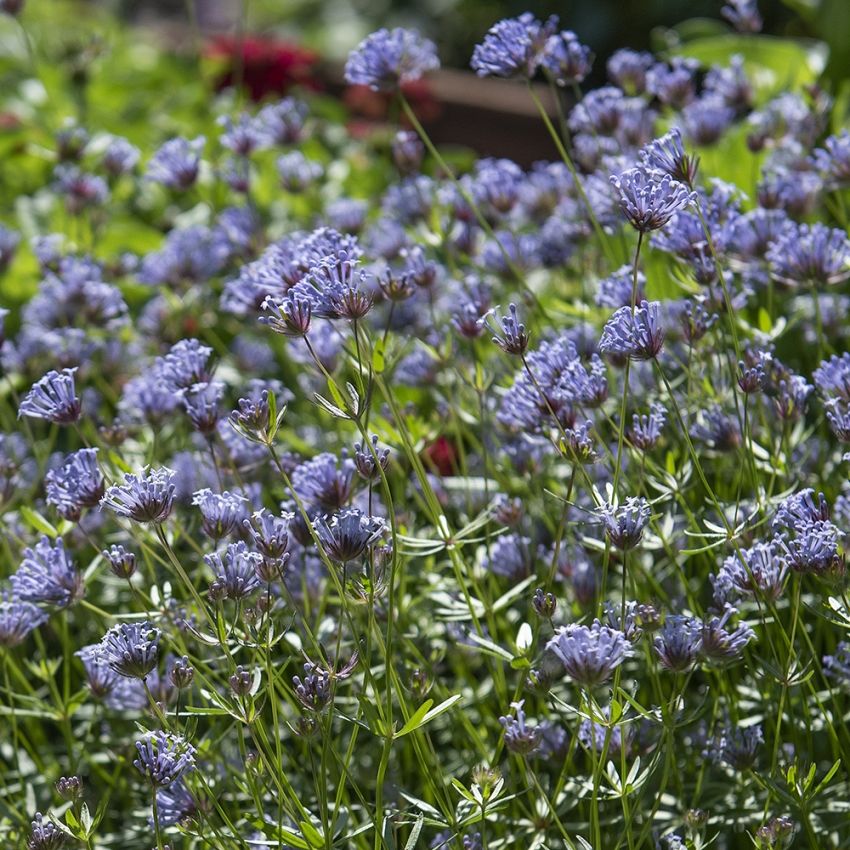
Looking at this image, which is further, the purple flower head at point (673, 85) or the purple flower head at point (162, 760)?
the purple flower head at point (673, 85)

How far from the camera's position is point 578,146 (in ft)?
5.26

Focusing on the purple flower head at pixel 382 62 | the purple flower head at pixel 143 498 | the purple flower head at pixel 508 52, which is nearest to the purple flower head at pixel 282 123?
the purple flower head at pixel 382 62

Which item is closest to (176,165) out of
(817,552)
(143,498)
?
(143,498)

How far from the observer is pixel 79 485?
3.31 ft

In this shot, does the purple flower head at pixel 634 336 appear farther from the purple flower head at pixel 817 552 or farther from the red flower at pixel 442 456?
the red flower at pixel 442 456

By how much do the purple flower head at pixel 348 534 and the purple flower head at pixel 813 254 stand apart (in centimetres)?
52

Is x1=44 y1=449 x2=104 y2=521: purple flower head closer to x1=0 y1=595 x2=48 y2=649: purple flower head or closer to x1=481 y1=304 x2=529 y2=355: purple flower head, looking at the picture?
x1=0 y1=595 x2=48 y2=649: purple flower head

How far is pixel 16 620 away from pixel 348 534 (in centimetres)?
39

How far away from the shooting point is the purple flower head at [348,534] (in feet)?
2.89

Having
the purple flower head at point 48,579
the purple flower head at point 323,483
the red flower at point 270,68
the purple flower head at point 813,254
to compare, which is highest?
the purple flower head at point 813,254

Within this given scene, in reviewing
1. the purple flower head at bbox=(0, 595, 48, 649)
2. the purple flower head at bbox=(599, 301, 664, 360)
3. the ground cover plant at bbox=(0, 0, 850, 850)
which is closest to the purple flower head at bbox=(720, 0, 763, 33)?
the ground cover plant at bbox=(0, 0, 850, 850)

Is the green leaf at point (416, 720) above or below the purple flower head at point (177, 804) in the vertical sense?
above

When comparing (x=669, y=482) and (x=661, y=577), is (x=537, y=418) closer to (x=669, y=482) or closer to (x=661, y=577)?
(x=669, y=482)

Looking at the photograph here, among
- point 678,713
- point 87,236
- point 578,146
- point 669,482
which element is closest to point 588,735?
point 678,713
